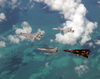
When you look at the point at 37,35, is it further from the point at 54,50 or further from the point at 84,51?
the point at 84,51

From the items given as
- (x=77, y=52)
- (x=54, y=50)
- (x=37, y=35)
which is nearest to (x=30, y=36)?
(x=37, y=35)

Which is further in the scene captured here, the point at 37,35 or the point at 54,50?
the point at 37,35

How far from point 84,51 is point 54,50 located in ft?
75.2

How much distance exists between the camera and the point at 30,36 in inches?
3777

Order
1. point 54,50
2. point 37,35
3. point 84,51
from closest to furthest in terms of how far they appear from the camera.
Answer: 1. point 84,51
2. point 54,50
3. point 37,35

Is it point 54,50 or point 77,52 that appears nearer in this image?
point 77,52

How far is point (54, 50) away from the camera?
265 feet

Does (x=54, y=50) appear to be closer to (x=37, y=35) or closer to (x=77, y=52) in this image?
(x=77, y=52)

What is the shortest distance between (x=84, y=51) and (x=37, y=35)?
147ft

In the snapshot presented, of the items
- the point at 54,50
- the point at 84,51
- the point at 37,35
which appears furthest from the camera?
the point at 37,35

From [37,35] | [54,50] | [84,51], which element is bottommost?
[84,51]

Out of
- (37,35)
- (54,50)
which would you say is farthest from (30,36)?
(54,50)

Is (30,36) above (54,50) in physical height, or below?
above

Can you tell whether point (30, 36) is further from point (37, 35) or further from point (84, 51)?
point (84, 51)
